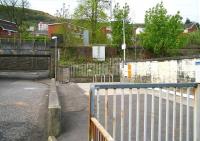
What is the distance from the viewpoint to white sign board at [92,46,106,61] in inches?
1853

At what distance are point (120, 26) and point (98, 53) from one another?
5.14 m

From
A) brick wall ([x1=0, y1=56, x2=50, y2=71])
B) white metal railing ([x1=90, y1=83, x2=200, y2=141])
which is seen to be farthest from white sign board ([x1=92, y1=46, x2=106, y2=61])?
white metal railing ([x1=90, y1=83, x2=200, y2=141])

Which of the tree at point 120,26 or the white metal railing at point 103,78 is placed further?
the tree at point 120,26

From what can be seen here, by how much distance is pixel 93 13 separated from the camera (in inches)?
2276

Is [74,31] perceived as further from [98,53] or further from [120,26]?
[98,53]

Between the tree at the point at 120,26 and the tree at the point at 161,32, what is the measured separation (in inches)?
121

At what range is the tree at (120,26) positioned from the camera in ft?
165

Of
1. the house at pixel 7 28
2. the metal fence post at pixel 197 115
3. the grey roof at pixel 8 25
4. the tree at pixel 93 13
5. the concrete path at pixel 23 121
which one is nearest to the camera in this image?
the metal fence post at pixel 197 115

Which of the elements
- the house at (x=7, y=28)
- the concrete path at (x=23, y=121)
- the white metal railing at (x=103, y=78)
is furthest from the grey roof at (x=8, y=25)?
the concrete path at (x=23, y=121)

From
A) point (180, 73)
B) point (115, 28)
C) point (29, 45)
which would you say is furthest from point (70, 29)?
point (180, 73)

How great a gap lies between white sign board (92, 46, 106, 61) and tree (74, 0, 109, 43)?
11.0m

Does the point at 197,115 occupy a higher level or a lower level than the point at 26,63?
lower

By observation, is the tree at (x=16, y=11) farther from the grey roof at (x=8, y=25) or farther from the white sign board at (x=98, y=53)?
the white sign board at (x=98, y=53)

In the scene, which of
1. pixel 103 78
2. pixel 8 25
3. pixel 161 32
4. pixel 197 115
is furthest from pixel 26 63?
pixel 197 115
